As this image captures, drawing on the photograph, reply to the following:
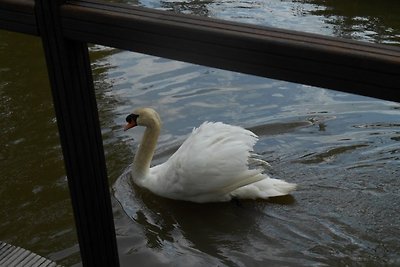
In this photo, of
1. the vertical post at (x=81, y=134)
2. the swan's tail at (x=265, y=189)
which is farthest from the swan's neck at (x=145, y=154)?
the vertical post at (x=81, y=134)

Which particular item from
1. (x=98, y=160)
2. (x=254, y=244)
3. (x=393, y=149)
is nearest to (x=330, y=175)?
(x=393, y=149)

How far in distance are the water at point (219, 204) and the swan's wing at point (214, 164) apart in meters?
0.20

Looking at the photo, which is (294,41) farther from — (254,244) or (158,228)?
(158,228)

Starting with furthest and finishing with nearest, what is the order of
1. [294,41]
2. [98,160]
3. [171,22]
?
[98,160] → [171,22] → [294,41]

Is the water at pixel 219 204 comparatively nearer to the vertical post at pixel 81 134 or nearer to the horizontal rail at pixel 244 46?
the vertical post at pixel 81 134

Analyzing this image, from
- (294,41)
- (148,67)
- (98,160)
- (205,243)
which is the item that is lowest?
(205,243)

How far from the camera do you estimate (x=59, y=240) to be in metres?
4.06

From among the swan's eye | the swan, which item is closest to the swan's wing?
the swan

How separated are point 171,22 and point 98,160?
2.18 feet

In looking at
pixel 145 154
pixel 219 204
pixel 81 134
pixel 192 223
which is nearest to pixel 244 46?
pixel 81 134

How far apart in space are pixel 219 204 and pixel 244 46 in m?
3.07

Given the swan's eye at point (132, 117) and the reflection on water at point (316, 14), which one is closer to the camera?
the swan's eye at point (132, 117)

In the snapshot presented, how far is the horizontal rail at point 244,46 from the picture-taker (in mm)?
1411

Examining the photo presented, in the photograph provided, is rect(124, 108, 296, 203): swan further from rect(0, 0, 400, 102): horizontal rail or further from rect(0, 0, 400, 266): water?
rect(0, 0, 400, 102): horizontal rail
